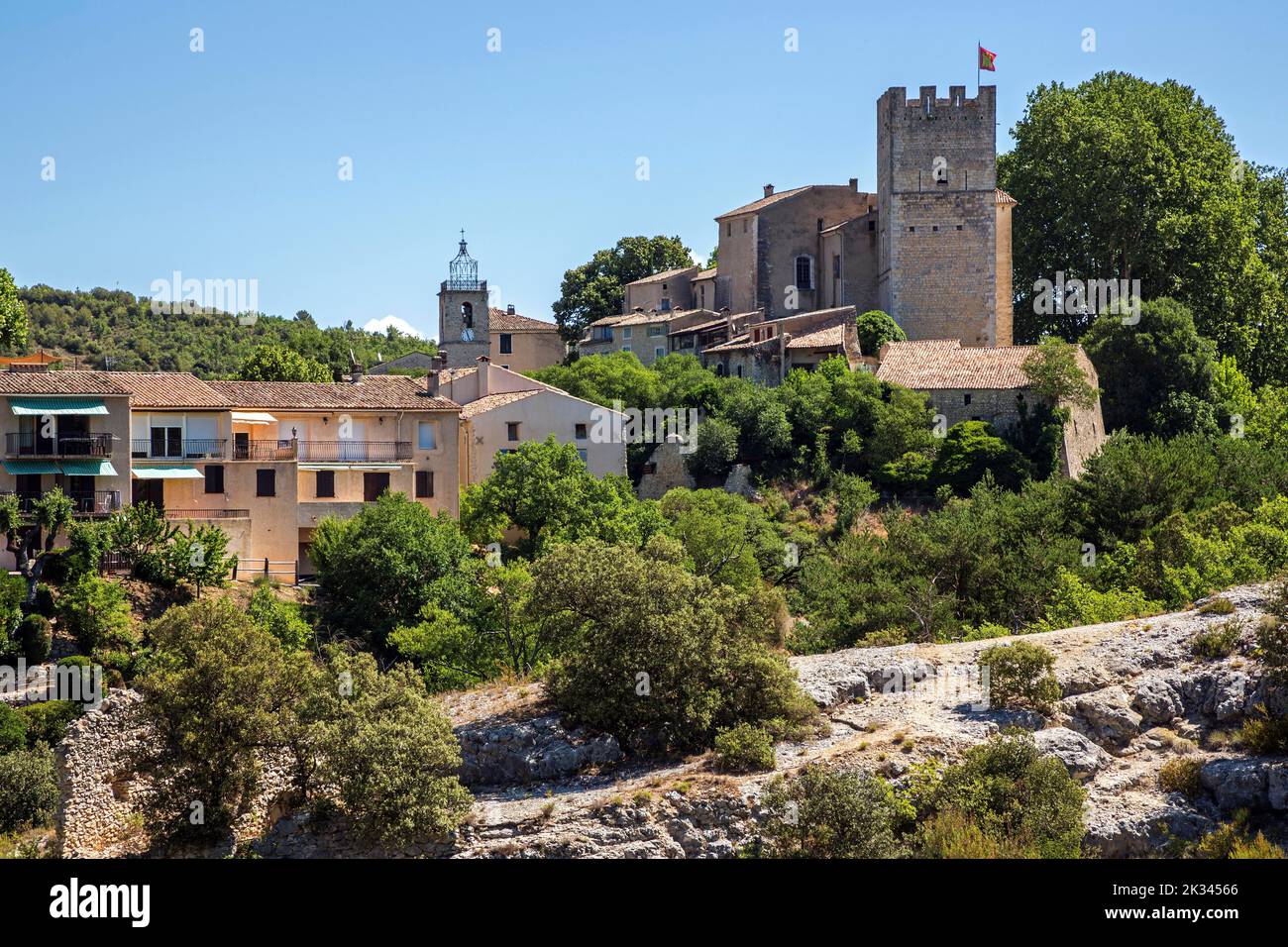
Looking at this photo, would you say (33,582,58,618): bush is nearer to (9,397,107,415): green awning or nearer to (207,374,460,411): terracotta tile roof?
(9,397,107,415): green awning

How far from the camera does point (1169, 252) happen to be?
6894 cm

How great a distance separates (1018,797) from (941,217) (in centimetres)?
4209

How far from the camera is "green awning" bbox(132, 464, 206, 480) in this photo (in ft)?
144

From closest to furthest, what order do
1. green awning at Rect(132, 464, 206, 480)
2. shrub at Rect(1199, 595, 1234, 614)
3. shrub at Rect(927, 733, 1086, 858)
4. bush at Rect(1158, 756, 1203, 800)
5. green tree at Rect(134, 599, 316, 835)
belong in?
shrub at Rect(927, 733, 1086, 858) < bush at Rect(1158, 756, 1203, 800) < green tree at Rect(134, 599, 316, 835) < shrub at Rect(1199, 595, 1234, 614) < green awning at Rect(132, 464, 206, 480)

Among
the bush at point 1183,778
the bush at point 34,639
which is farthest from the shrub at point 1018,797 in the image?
the bush at point 34,639

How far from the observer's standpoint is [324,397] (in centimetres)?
4919

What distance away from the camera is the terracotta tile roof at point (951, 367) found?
5434 centimetres

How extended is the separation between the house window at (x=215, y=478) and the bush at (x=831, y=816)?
2511 cm

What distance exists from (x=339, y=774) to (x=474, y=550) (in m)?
20.7

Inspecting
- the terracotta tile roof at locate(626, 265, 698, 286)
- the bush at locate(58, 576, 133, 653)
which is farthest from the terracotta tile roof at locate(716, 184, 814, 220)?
the bush at locate(58, 576, 133, 653)

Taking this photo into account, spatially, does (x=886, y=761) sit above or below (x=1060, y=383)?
below

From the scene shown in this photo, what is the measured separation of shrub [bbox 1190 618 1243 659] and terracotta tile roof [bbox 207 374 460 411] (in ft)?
85.4
